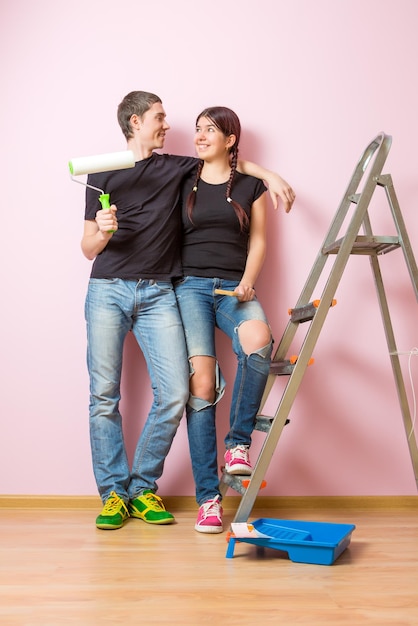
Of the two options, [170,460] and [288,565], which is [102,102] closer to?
[170,460]

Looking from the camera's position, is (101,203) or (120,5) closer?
(101,203)

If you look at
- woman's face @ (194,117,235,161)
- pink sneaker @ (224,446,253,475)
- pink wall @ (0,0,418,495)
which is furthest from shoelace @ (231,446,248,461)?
woman's face @ (194,117,235,161)

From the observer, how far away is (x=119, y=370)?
8.02 feet

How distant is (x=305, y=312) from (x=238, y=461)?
0.50 m

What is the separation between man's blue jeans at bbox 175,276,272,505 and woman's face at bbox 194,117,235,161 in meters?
0.44

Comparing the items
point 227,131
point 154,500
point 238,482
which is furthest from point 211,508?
point 227,131

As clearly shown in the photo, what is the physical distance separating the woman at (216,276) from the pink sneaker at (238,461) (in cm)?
9

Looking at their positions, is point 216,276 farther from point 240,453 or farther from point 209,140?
point 240,453

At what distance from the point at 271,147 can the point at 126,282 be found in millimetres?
749

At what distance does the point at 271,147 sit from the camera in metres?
2.64

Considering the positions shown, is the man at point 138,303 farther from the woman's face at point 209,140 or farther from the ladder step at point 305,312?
the ladder step at point 305,312

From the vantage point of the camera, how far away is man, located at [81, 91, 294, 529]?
2.39 meters

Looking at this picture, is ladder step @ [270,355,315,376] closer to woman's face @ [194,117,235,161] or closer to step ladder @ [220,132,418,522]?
step ladder @ [220,132,418,522]

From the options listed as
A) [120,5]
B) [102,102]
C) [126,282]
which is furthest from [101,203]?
[120,5]
